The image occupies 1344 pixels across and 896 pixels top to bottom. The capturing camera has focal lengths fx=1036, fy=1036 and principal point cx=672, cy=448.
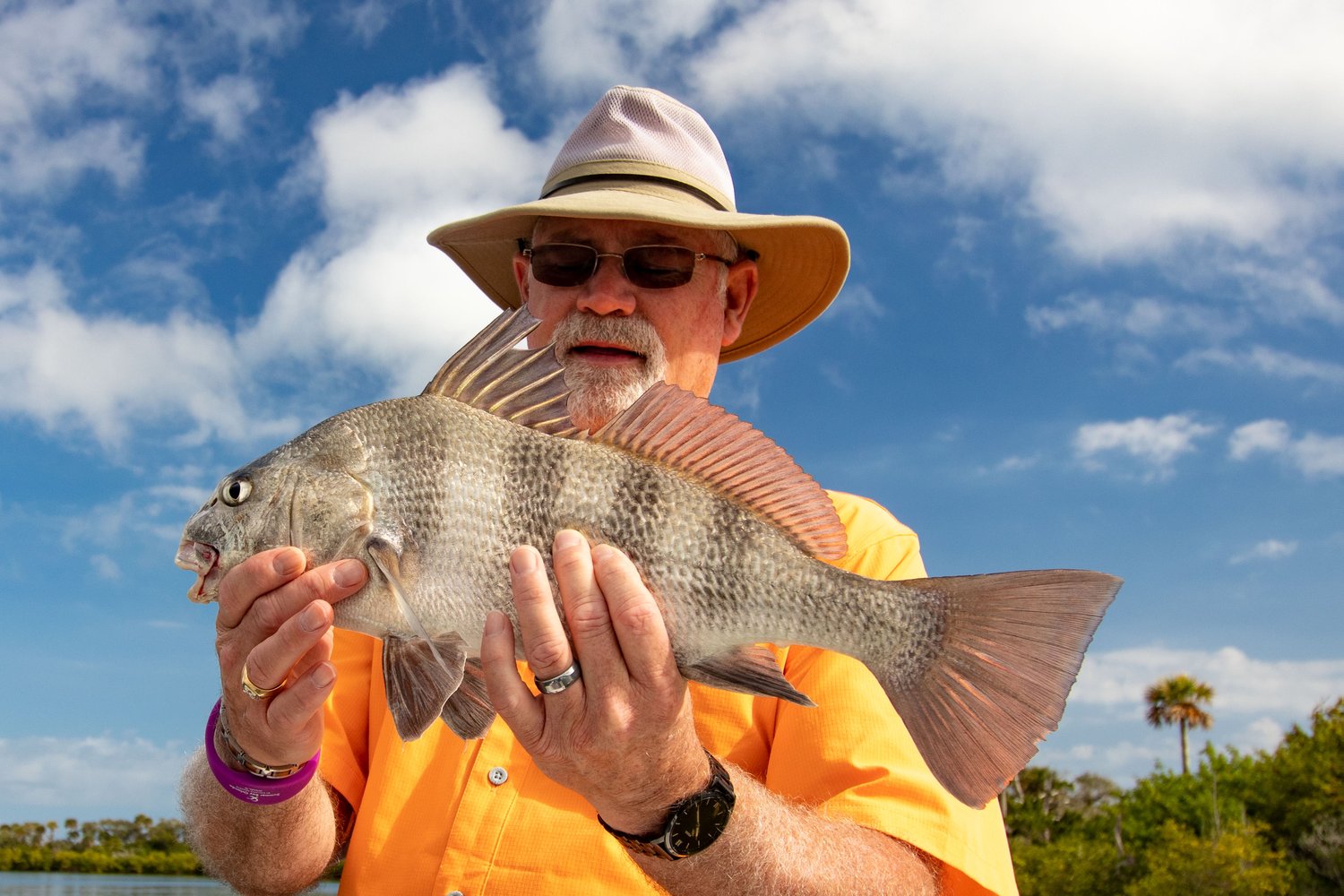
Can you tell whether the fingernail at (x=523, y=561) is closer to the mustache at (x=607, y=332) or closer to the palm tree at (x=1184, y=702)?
the mustache at (x=607, y=332)

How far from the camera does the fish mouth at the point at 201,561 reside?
2.60 meters

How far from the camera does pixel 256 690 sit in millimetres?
2814

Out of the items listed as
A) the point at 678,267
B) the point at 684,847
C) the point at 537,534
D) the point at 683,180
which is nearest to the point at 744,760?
the point at 684,847

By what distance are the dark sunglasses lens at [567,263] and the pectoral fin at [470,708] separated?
5.95ft

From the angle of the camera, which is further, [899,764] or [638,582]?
→ [899,764]

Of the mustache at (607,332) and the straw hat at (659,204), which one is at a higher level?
the straw hat at (659,204)

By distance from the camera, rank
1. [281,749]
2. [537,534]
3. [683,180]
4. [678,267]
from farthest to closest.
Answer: [683,180]
[678,267]
[281,749]
[537,534]

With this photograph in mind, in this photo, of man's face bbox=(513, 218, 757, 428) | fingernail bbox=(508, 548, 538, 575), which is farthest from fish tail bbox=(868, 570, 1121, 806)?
man's face bbox=(513, 218, 757, 428)

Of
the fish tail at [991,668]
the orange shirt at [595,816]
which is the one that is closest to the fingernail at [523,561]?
the fish tail at [991,668]

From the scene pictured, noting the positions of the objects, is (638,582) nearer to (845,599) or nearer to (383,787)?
(845,599)

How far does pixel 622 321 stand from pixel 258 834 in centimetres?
221

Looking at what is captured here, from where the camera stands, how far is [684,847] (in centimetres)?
260

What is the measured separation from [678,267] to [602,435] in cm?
163

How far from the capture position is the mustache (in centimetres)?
387
